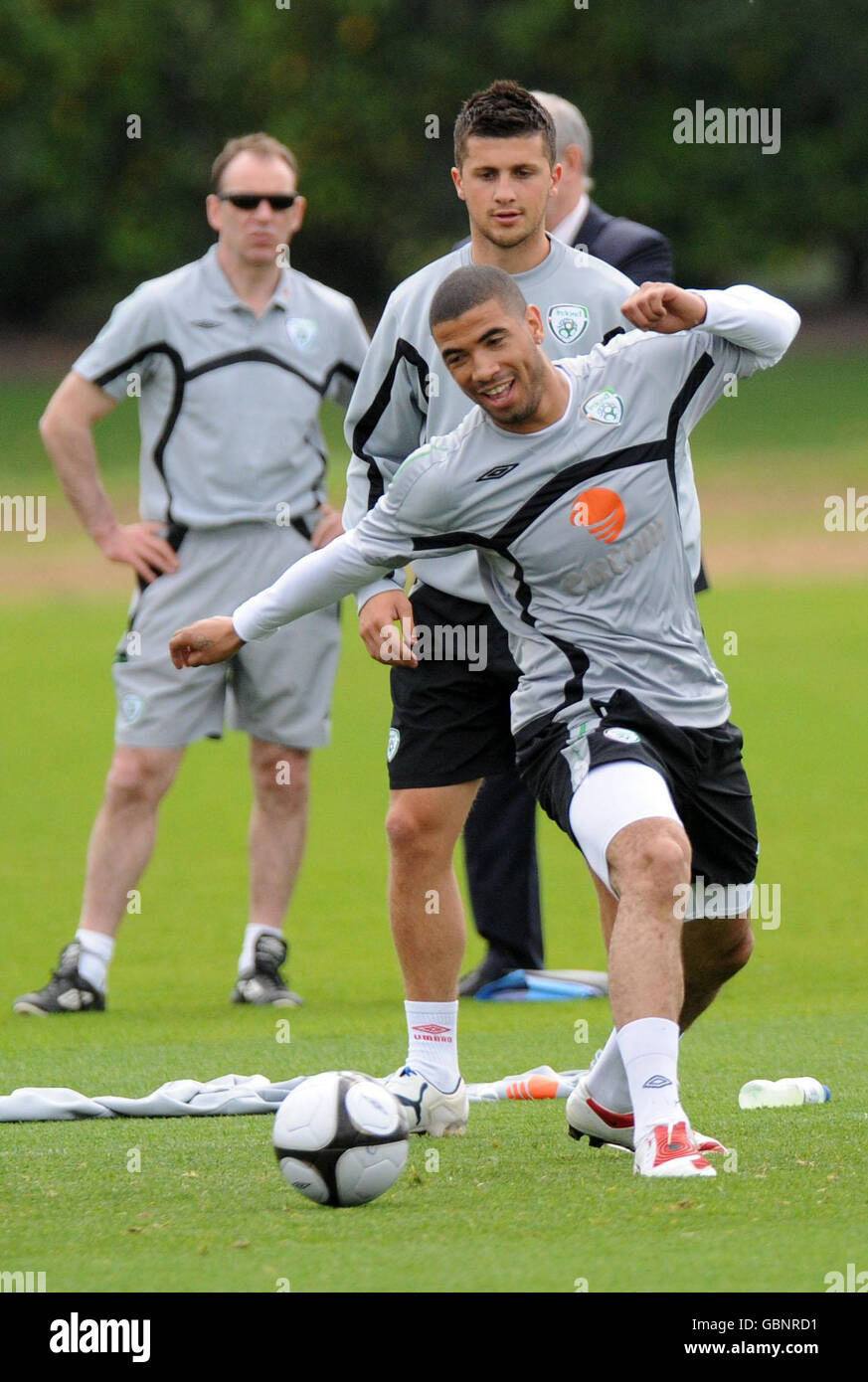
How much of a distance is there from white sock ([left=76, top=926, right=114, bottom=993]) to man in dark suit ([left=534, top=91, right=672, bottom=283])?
2.88 m

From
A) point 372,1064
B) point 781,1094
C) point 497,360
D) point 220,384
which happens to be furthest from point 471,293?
point 220,384

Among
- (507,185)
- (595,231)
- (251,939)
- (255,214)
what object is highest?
(255,214)

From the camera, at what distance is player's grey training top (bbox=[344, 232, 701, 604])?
603 centimetres

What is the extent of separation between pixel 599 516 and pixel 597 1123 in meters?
1.46

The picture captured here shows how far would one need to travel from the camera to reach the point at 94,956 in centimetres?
811

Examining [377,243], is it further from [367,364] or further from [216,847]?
[367,364]

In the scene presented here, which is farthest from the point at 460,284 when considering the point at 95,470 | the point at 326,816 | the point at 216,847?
the point at 326,816

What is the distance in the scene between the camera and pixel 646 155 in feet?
163

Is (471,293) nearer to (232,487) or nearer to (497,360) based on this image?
(497,360)

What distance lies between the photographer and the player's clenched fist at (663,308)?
5.30 meters

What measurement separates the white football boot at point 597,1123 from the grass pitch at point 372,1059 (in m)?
0.06

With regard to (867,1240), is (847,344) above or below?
above

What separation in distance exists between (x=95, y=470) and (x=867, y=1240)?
16.9ft

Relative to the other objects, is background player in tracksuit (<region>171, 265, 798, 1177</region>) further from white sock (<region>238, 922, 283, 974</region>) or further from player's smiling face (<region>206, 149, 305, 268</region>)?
player's smiling face (<region>206, 149, 305, 268</region>)
